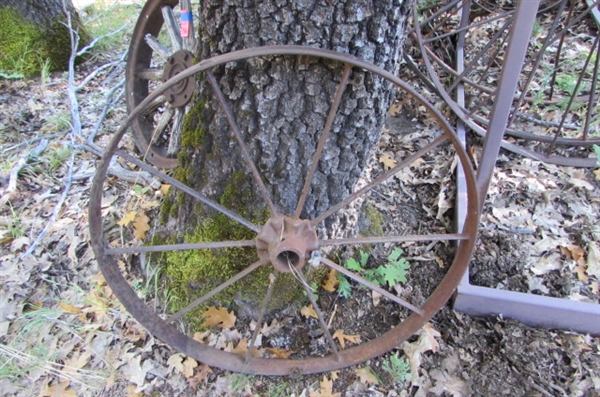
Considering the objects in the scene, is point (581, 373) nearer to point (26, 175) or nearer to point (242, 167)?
point (242, 167)

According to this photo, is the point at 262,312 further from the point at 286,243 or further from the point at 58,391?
the point at 58,391

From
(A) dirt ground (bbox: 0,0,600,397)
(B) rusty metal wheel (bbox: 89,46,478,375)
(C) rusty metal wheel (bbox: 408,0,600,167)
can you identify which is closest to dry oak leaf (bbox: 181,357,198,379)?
(A) dirt ground (bbox: 0,0,600,397)

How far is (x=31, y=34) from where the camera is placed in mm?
3219

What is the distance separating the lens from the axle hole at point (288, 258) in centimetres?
138

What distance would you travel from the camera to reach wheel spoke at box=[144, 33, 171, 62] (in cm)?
218

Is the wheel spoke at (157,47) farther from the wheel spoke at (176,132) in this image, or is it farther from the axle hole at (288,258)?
the axle hole at (288,258)

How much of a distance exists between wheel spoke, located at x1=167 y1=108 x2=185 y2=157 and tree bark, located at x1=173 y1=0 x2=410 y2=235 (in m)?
0.40

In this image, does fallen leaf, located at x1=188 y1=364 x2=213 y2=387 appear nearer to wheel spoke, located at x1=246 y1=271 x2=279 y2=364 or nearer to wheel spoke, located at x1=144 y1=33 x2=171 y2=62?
wheel spoke, located at x1=246 y1=271 x2=279 y2=364

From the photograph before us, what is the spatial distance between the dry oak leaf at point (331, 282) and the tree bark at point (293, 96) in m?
0.35

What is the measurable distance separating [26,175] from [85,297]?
3.53 ft

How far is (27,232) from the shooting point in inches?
85.6

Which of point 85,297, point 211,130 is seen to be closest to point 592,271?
point 211,130

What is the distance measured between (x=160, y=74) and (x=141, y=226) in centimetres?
83

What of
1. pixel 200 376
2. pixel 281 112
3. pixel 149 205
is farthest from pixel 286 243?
pixel 149 205
